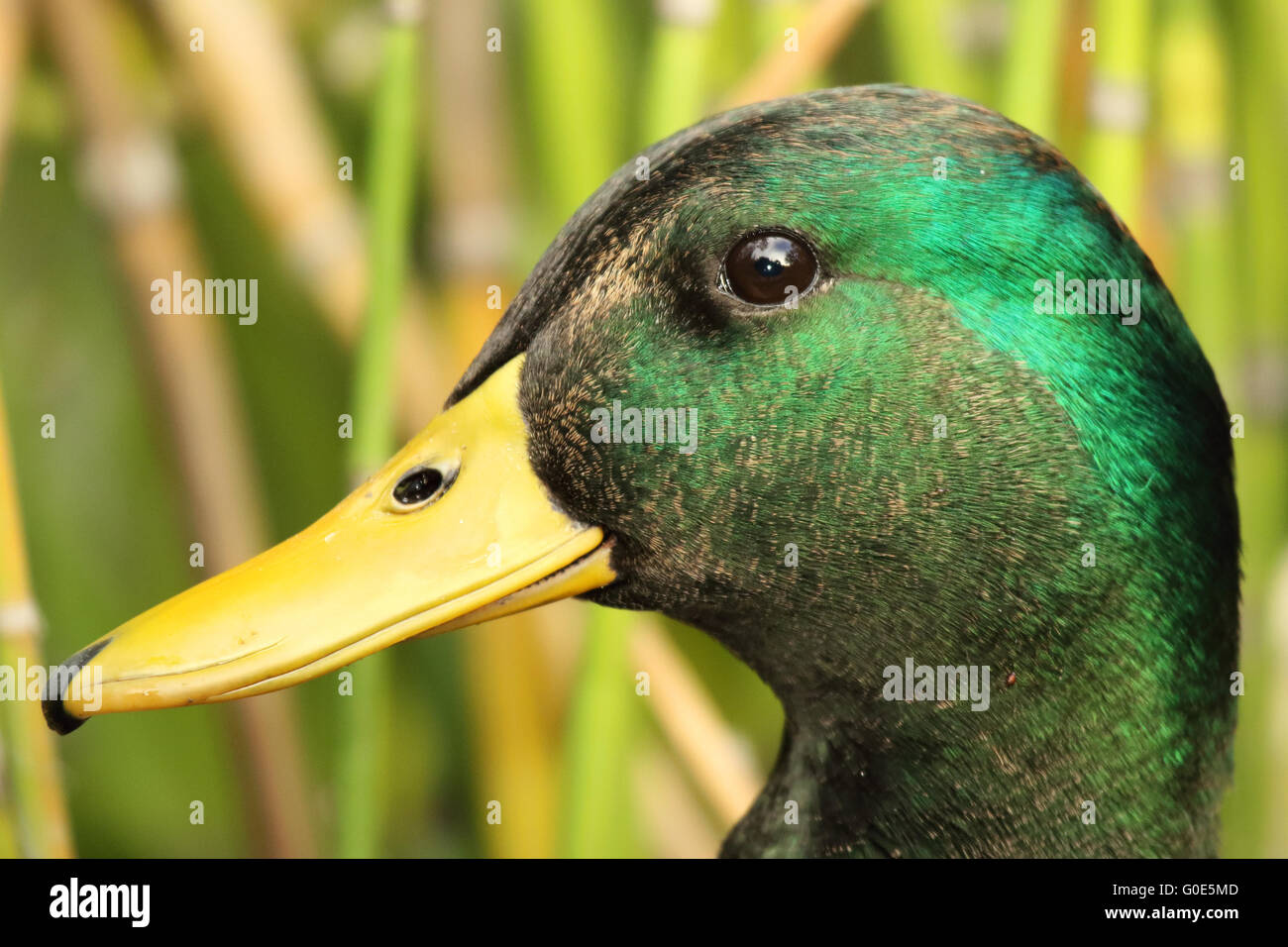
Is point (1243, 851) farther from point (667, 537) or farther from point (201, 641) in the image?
point (201, 641)

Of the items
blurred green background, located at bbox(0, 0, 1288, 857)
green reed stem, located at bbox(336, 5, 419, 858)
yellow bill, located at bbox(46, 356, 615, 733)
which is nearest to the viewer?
yellow bill, located at bbox(46, 356, 615, 733)

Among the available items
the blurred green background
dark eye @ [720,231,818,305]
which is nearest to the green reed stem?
the blurred green background

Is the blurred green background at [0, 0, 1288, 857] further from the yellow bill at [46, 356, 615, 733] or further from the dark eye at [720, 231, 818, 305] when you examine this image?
the dark eye at [720, 231, 818, 305]

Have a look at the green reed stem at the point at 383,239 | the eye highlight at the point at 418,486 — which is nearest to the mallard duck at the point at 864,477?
the eye highlight at the point at 418,486

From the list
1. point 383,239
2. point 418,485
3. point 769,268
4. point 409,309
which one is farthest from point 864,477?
point 409,309

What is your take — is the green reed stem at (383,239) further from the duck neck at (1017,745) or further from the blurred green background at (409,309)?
the duck neck at (1017,745)
